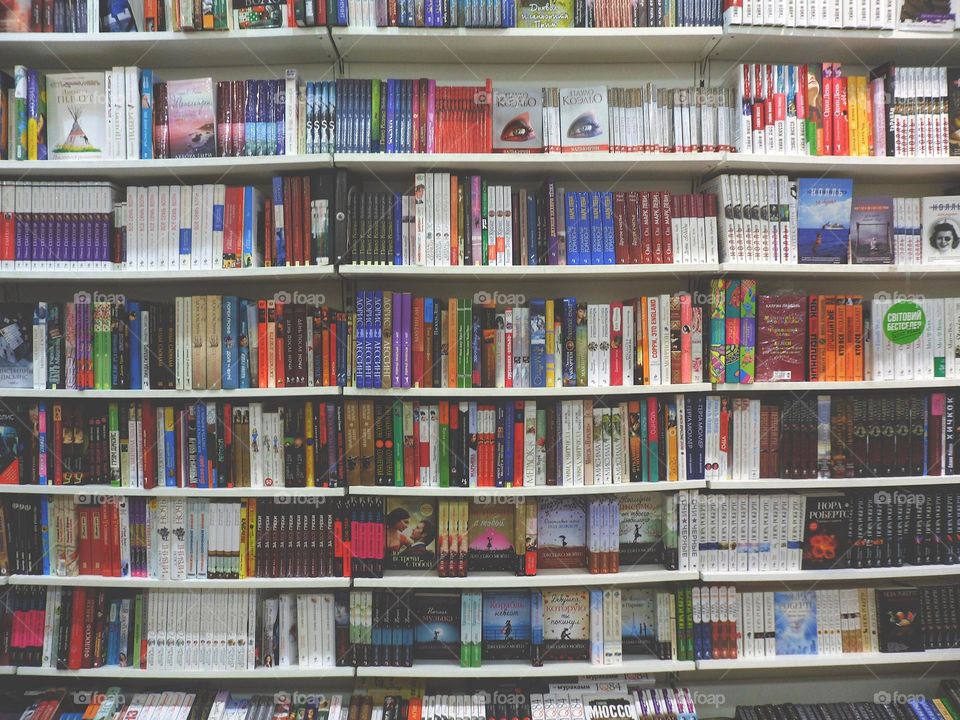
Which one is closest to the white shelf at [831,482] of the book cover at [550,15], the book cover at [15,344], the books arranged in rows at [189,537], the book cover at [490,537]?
the book cover at [490,537]

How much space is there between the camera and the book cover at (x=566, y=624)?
2131 mm

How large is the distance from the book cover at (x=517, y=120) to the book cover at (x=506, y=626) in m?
1.61

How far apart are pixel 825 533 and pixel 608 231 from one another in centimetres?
134

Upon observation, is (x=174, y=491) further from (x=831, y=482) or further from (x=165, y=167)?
→ (x=831, y=482)

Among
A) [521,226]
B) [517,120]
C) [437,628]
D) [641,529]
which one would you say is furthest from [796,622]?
[517,120]

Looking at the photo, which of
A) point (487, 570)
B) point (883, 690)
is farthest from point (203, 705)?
point (883, 690)

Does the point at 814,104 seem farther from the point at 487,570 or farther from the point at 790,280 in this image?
the point at 487,570

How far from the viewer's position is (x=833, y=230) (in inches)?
82.7

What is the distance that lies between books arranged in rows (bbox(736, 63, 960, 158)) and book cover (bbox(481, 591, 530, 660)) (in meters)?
1.81

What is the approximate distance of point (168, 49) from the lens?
6.91ft

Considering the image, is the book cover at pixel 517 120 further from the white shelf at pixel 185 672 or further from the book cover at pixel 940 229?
the white shelf at pixel 185 672

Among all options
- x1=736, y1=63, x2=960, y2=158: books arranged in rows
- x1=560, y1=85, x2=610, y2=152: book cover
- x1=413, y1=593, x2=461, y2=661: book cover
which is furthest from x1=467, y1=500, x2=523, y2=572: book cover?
x1=736, y1=63, x2=960, y2=158: books arranged in rows

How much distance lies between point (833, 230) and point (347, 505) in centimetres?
199

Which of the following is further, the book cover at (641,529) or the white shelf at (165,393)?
the book cover at (641,529)
